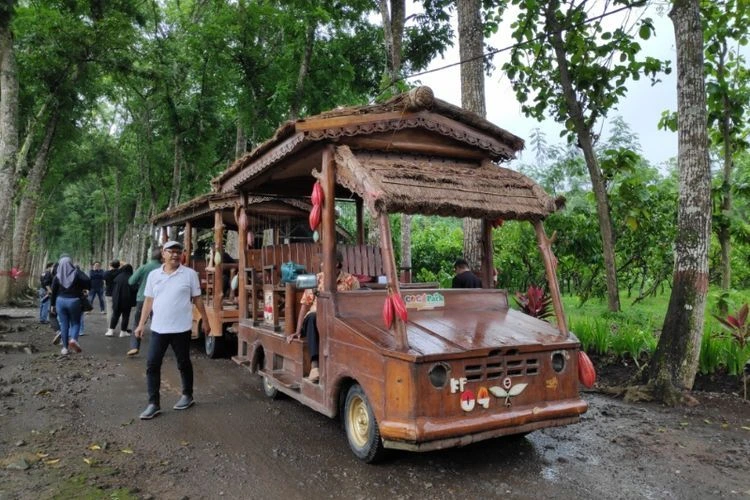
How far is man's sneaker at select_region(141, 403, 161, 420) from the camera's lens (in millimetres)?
5609

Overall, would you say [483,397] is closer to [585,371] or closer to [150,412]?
[585,371]

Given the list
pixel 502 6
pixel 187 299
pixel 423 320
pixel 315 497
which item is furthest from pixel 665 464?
pixel 502 6

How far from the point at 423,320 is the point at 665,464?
2.32m

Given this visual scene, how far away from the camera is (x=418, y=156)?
18.4 ft

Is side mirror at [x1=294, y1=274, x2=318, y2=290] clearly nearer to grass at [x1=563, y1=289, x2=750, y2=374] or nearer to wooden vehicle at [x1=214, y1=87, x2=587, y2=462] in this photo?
wooden vehicle at [x1=214, y1=87, x2=587, y2=462]

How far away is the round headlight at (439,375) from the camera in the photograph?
12.6 ft

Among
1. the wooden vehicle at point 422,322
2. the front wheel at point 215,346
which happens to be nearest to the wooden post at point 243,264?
the wooden vehicle at point 422,322

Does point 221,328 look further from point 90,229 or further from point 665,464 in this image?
point 90,229

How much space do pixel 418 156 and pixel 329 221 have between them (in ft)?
3.96

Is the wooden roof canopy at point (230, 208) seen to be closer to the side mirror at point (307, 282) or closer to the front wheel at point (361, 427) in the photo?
the side mirror at point (307, 282)

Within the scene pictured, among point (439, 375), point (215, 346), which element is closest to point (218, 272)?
point (215, 346)

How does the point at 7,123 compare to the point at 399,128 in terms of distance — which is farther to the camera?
the point at 7,123

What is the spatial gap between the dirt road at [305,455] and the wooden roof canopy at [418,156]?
211 centimetres

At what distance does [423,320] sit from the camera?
484 cm
